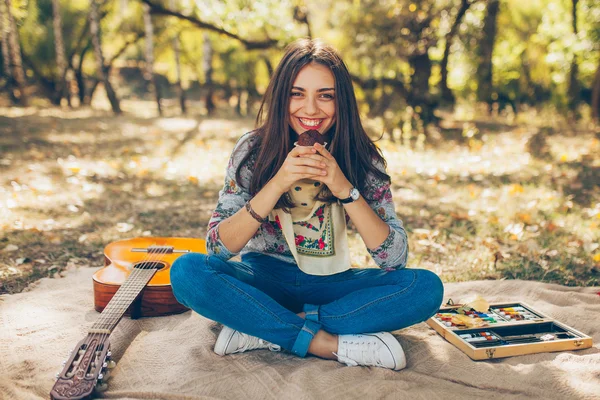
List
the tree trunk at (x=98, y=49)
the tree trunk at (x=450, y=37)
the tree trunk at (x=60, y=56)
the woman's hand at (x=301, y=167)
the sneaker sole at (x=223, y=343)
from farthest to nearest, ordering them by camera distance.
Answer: the tree trunk at (x=60, y=56) → the tree trunk at (x=98, y=49) → the tree trunk at (x=450, y=37) → the sneaker sole at (x=223, y=343) → the woman's hand at (x=301, y=167)

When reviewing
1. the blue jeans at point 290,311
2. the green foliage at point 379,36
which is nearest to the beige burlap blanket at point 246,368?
the blue jeans at point 290,311

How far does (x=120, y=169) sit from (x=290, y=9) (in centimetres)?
566

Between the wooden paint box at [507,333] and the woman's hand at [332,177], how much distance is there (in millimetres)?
834

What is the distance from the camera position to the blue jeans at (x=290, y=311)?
219cm

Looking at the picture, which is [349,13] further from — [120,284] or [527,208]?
[120,284]

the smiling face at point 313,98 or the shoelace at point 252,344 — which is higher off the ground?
the smiling face at point 313,98

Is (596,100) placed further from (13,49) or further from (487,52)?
(13,49)

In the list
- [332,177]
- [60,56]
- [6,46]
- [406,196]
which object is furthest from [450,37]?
[60,56]

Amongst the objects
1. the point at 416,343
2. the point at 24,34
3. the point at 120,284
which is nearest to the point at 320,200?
the point at 416,343

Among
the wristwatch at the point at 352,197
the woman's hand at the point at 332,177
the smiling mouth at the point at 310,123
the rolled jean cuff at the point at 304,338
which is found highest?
the smiling mouth at the point at 310,123

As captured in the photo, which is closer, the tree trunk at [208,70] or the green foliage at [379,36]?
the green foliage at [379,36]

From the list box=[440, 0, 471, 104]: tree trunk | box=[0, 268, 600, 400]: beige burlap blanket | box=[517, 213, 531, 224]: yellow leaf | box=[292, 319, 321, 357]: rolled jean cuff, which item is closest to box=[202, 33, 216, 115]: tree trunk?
box=[440, 0, 471, 104]: tree trunk

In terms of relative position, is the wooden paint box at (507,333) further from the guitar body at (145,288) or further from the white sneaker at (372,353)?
the guitar body at (145,288)

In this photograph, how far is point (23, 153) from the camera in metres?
6.59
